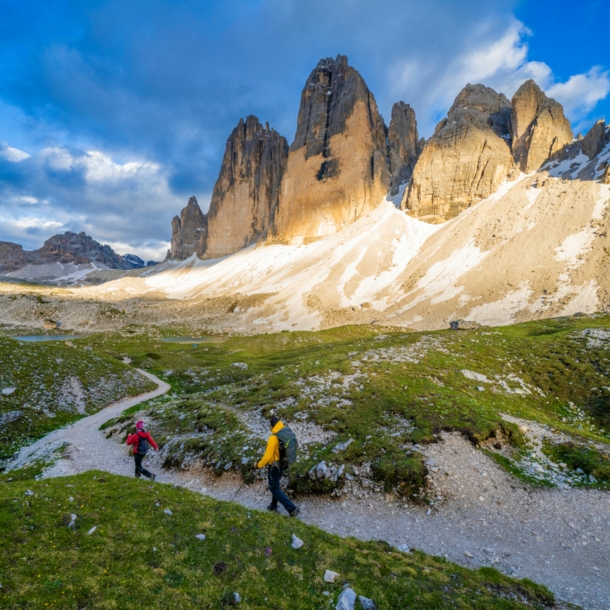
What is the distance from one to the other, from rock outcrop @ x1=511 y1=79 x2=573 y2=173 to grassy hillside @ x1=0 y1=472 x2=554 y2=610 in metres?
161

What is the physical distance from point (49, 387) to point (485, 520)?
34.5m

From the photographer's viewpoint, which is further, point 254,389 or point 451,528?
point 254,389

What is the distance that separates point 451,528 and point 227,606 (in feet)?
29.7

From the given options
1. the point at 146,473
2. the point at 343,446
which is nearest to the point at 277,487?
the point at 343,446

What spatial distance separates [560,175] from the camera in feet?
376

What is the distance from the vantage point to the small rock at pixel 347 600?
6.82 metres

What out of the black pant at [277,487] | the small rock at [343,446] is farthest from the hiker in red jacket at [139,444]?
the small rock at [343,446]

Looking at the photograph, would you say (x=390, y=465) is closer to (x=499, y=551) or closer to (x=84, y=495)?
(x=499, y=551)

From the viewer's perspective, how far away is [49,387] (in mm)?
28562

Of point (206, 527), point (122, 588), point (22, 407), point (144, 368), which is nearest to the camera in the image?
point (122, 588)

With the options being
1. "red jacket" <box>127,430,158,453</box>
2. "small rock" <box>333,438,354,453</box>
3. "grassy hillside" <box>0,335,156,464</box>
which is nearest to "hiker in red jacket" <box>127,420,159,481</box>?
"red jacket" <box>127,430,158,453</box>

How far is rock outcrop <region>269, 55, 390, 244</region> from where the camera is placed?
175 m

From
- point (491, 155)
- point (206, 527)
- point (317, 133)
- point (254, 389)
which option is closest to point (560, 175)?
point (491, 155)

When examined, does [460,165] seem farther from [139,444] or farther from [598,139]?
[139,444]
